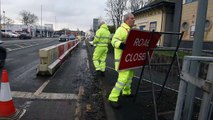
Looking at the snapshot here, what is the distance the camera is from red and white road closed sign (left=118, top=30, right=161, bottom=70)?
471 centimetres

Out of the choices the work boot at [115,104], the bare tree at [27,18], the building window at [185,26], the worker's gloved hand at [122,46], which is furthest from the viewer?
the bare tree at [27,18]

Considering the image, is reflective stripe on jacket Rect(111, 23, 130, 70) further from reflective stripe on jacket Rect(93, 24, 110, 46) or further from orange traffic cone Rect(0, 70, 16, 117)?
reflective stripe on jacket Rect(93, 24, 110, 46)

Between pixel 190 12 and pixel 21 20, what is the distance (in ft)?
333

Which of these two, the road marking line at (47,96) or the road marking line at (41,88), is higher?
the road marking line at (41,88)

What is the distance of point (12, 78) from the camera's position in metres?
8.32

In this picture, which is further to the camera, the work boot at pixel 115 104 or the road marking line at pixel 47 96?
the road marking line at pixel 47 96

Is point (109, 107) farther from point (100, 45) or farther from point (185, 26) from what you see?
point (185, 26)

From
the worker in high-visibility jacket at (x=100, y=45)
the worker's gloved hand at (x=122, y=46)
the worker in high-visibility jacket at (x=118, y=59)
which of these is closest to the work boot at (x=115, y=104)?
the worker in high-visibility jacket at (x=118, y=59)

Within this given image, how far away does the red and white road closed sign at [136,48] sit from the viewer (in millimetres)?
4709

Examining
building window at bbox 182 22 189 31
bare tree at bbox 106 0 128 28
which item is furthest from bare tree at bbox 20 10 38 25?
building window at bbox 182 22 189 31

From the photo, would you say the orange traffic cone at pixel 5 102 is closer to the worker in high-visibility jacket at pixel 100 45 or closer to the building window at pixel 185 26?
the worker in high-visibility jacket at pixel 100 45

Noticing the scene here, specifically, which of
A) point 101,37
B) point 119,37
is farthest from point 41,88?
point 119,37

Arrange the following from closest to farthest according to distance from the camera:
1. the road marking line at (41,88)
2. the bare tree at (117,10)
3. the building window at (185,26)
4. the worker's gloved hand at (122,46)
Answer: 1. the worker's gloved hand at (122,46)
2. the road marking line at (41,88)
3. the building window at (185,26)
4. the bare tree at (117,10)

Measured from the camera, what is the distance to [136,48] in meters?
4.90
